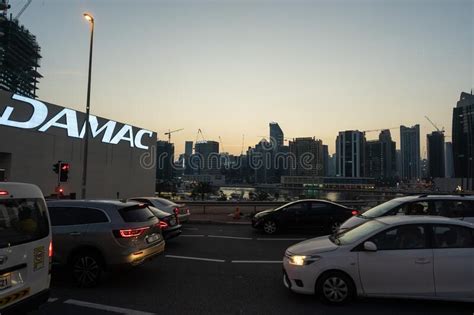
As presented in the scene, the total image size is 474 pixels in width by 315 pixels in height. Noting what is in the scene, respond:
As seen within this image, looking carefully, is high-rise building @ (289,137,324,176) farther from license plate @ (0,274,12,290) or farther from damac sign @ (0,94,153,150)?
license plate @ (0,274,12,290)

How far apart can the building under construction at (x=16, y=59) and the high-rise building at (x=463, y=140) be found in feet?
293

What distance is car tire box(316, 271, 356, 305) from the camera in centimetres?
631

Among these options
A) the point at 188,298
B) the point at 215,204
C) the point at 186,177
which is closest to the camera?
the point at 188,298

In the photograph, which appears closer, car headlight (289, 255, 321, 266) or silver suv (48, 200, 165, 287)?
car headlight (289, 255, 321, 266)

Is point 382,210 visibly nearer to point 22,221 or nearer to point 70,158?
point 22,221

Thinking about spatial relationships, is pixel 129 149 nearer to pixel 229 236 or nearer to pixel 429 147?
pixel 229 236

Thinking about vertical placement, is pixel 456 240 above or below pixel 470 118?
below

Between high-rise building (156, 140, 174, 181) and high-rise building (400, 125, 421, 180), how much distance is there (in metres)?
67.0

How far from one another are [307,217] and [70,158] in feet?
79.8

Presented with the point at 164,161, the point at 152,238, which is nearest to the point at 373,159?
the point at 164,161

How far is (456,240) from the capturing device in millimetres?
6273

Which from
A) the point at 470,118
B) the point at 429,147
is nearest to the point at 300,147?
the point at 429,147

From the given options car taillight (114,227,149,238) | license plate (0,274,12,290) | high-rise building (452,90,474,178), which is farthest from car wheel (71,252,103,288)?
high-rise building (452,90,474,178)

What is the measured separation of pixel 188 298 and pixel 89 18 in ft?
58.5
